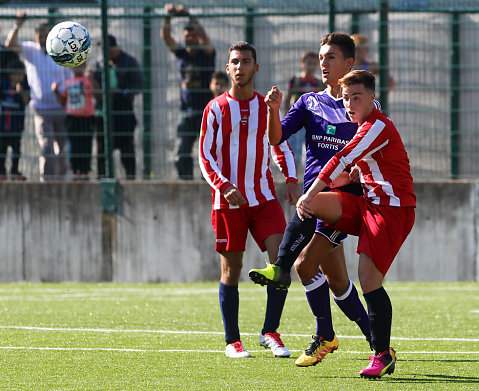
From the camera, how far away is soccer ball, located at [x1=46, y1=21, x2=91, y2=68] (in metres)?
9.05

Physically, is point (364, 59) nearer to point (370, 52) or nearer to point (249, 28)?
point (370, 52)

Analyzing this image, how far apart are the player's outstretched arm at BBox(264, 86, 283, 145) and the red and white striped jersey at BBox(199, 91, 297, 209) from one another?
595 millimetres

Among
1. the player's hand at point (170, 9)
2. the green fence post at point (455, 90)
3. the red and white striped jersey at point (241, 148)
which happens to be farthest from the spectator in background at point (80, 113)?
the red and white striped jersey at point (241, 148)

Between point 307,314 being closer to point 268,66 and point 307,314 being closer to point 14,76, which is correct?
point 268,66

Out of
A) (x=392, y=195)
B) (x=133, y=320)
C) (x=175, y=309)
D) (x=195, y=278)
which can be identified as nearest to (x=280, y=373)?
(x=392, y=195)

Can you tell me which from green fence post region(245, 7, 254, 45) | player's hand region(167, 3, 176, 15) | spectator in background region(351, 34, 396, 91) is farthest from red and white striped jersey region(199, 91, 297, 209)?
player's hand region(167, 3, 176, 15)

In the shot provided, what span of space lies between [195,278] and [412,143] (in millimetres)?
3061

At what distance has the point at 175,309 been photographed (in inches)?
395

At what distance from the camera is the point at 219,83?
12.4 metres

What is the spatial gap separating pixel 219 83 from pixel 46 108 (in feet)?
7.10

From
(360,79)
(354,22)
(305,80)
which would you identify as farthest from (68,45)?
(354,22)

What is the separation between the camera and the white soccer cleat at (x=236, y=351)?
6.91m

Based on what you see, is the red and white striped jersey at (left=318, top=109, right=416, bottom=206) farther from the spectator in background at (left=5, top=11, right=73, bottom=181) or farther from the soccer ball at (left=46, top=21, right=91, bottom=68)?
the spectator in background at (left=5, top=11, right=73, bottom=181)

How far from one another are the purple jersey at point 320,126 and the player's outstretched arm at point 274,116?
8 centimetres
